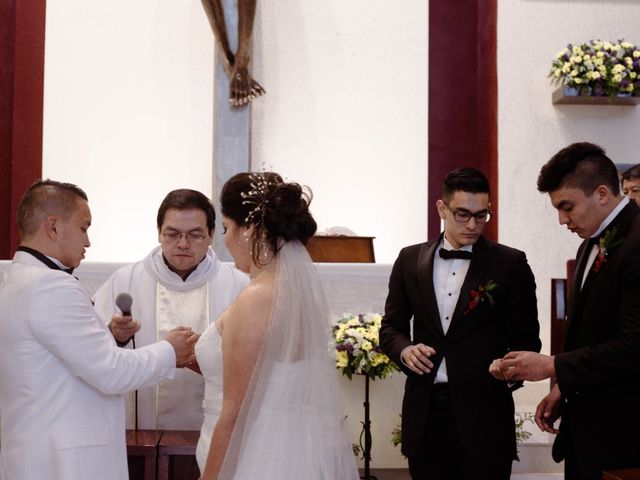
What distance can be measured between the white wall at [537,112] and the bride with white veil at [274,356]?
3965 mm

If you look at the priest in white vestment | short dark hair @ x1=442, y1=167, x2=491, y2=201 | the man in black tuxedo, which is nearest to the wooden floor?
the priest in white vestment

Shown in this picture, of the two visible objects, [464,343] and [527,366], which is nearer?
[527,366]

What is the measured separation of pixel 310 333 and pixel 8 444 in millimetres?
1124

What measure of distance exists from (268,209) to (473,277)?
3.55ft

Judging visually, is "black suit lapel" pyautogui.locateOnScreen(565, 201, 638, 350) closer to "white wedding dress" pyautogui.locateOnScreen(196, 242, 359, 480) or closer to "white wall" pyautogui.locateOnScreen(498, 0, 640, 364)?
"white wedding dress" pyautogui.locateOnScreen(196, 242, 359, 480)

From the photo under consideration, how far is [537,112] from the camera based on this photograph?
20.9 ft

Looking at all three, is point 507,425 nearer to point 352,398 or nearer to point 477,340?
point 477,340

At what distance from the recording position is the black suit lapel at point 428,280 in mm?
3293

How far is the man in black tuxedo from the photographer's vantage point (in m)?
3.16

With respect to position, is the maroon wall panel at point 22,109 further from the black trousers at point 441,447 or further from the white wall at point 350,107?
the black trousers at point 441,447

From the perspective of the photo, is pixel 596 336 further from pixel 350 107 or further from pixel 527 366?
pixel 350 107

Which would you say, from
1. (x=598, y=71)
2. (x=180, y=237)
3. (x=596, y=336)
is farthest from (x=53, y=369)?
(x=598, y=71)

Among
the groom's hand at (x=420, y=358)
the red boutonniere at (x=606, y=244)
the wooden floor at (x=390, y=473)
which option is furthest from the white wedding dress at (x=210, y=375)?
the wooden floor at (x=390, y=473)

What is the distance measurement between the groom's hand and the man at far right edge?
253 millimetres
